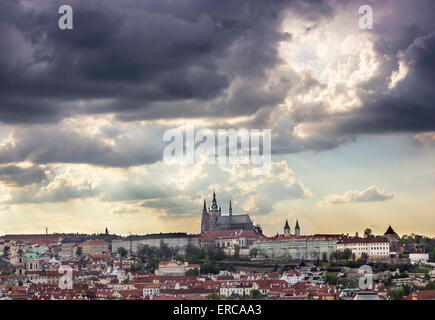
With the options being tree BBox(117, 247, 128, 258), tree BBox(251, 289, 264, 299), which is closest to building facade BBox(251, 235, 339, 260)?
tree BBox(117, 247, 128, 258)

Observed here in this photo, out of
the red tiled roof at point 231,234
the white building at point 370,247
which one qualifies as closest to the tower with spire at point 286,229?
the red tiled roof at point 231,234

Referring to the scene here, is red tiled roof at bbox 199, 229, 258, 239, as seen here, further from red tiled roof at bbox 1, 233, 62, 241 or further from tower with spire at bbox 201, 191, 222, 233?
red tiled roof at bbox 1, 233, 62, 241

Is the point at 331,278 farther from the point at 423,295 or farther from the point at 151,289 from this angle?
the point at 423,295

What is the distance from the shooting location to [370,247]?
88.9 metres

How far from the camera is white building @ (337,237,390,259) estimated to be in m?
87.5

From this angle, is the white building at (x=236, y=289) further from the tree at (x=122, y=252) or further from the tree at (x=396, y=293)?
the tree at (x=122, y=252)

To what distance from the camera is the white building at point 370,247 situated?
87.5 meters

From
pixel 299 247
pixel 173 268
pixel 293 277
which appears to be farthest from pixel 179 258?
pixel 293 277

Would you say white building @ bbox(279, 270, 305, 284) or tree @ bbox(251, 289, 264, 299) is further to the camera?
white building @ bbox(279, 270, 305, 284)

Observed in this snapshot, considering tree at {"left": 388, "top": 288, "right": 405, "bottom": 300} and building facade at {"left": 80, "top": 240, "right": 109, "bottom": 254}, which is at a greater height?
building facade at {"left": 80, "top": 240, "right": 109, "bottom": 254}
